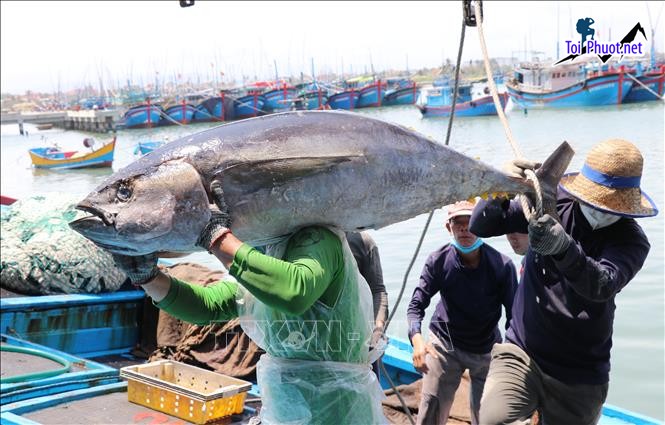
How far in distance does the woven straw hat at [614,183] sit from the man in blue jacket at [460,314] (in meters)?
1.05

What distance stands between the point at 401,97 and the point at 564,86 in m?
17.5

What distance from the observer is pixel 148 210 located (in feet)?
7.00

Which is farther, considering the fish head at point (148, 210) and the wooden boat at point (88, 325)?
the wooden boat at point (88, 325)

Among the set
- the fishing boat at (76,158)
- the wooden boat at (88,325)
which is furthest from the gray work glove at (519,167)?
the fishing boat at (76,158)

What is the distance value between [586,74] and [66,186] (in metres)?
36.0

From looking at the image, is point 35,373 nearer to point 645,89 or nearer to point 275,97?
point 645,89

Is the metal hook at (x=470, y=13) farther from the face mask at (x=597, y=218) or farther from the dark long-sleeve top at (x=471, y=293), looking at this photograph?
the dark long-sleeve top at (x=471, y=293)

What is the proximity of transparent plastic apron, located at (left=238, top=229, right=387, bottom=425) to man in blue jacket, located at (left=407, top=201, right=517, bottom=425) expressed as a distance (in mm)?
1665

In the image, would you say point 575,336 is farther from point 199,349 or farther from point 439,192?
point 199,349

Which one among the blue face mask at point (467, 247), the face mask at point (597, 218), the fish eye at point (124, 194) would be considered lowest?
the blue face mask at point (467, 247)

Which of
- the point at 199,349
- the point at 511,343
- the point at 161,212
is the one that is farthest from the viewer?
the point at 199,349

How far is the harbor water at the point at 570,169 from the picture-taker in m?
9.06

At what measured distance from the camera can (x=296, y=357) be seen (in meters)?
2.56

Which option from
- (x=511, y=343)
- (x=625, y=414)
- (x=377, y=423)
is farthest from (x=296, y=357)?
(x=625, y=414)
